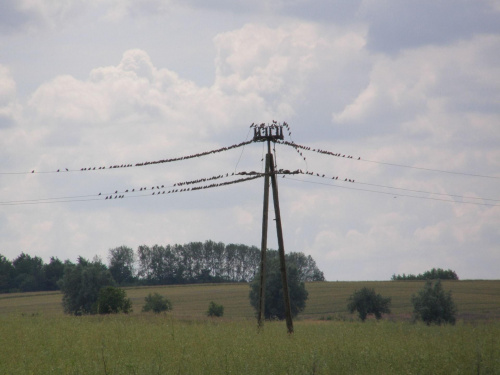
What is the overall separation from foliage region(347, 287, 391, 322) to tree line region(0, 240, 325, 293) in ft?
235

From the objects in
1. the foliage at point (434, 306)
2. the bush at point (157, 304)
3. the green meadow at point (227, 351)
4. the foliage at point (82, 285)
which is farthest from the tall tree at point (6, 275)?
the green meadow at point (227, 351)

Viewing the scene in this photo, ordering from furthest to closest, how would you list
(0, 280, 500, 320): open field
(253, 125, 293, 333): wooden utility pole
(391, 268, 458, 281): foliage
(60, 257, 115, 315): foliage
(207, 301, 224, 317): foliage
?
(391, 268, 458, 281): foliage < (60, 257, 115, 315): foliage < (0, 280, 500, 320): open field < (207, 301, 224, 317): foliage < (253, 125, 293, 333): wooden utility pole

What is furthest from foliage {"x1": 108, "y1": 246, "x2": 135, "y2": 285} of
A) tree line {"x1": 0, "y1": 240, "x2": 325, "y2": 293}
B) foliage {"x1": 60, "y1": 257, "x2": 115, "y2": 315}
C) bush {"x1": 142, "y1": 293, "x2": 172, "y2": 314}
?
bush {"x1": 142, "y1": 293, "x2": 172, "y2": 314}

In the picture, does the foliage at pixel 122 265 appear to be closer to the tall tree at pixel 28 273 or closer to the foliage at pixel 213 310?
the tall tree at pixel 28 273

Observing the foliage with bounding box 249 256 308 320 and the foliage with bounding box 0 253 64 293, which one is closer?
the foliage with bounding box 249 256 308 320

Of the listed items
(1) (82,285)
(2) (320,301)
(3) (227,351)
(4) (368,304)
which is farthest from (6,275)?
(3) (227,351)

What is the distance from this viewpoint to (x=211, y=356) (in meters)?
15.2

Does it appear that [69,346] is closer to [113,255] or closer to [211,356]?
[211,356]

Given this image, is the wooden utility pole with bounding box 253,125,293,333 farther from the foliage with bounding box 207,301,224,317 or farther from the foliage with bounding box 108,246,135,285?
the foliage with bounding box 108,246,135,285

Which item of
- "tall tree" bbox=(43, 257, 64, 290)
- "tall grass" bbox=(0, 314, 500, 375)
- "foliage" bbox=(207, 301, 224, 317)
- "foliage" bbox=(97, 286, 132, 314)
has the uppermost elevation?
"tall tree" bbox=(43, 257, 64, 290)

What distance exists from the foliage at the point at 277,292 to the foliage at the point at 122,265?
236 feet

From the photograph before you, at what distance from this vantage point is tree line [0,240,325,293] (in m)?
136

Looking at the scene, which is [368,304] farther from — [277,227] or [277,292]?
[277,227]

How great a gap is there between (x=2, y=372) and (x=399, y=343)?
422 inches
